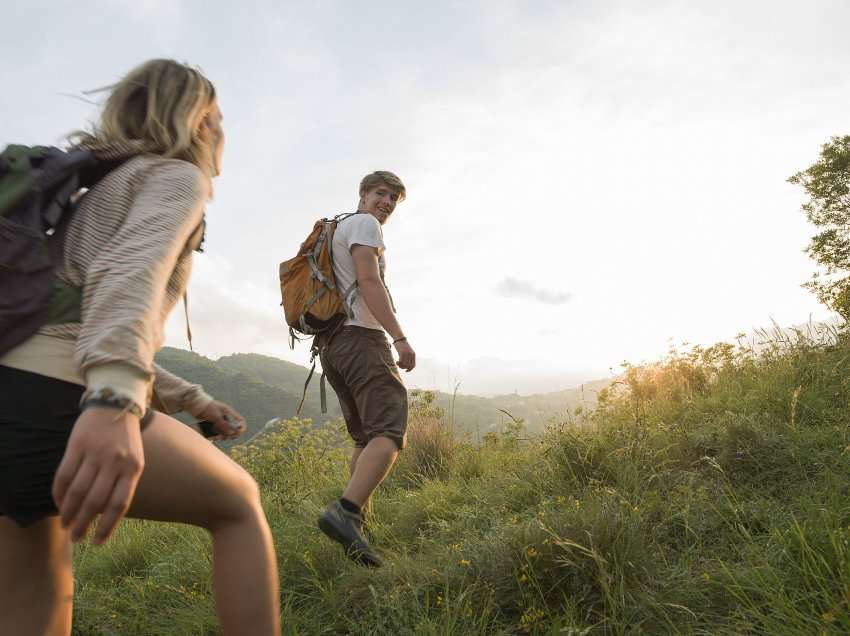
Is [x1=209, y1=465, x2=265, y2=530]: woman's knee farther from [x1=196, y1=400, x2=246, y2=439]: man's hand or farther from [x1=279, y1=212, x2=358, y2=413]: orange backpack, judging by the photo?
[x1=279, y1=212, x2=358, y2=413]: orange backpack

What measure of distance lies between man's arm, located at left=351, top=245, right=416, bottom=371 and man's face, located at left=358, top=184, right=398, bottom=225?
48 cm

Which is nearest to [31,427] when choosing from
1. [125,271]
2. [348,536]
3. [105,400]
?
[105,400]

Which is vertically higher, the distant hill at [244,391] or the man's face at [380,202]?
the distant hill at [244,391]

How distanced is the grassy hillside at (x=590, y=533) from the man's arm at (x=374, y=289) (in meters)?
1.12

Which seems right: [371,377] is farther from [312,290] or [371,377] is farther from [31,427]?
[31,427]

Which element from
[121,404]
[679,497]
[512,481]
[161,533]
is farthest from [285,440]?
[121,404]

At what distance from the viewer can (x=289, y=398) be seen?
89.5 metres

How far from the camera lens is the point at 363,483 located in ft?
9.56

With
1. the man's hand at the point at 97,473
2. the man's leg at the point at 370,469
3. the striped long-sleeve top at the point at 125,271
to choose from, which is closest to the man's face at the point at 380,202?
the man's leg at the point at 370,469

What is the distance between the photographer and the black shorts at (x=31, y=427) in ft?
3.18

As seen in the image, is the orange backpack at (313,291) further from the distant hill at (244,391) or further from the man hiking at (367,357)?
Result: the distant hill at (244,391)

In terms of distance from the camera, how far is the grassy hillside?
192 centimetres

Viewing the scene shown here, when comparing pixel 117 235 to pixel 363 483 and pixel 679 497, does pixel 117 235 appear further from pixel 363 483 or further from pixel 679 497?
pixel 679 497

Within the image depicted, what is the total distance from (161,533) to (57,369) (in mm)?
3424
